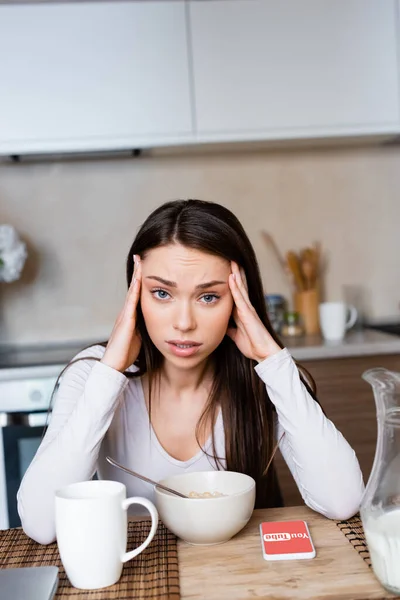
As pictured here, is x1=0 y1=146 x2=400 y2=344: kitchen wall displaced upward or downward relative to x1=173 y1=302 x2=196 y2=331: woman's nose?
upward

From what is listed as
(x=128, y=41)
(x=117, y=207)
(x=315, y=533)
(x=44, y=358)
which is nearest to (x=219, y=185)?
(x=117, y=207)

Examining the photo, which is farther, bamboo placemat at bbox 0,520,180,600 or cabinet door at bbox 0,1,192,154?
cabinet door at bbox 0,1,192,154

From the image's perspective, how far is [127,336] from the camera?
118 centimetres

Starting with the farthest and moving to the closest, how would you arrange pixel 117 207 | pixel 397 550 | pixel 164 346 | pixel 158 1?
pixel 117 207 → pixel 158 1 → pixel 164 346 → pixel 397 550

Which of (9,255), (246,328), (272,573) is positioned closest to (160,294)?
(246,328)

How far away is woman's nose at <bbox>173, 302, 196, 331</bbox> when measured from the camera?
3.87 feet

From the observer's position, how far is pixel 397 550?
762 millimetres

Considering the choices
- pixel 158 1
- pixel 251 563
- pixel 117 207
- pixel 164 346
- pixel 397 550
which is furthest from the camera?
pixel 117 207

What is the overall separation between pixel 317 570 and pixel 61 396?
22.7 inches

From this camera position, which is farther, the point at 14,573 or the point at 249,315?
the point at 249,315

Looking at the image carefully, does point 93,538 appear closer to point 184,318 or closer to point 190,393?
point 184,318

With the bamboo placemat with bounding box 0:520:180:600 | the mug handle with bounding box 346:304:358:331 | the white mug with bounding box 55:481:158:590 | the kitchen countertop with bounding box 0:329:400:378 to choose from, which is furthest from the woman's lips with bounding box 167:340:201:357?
the mug handle with bounding box 346:304:358:331

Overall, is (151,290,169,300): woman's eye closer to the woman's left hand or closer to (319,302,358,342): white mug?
the woman's left hand

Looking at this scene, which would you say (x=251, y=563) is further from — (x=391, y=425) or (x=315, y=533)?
(x=391, y=425)
